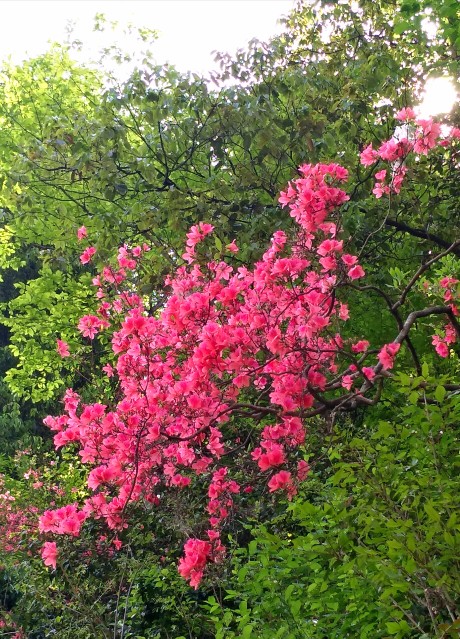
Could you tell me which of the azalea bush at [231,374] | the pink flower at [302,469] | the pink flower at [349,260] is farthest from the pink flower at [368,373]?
the pink flower at [302,469]

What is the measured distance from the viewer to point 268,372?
13.2ft

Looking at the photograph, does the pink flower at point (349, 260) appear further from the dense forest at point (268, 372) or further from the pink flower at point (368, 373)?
the pink flower at point (368, 373)

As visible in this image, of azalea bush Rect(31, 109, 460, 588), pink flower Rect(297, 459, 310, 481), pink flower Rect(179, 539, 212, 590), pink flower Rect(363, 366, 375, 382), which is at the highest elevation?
azalea bush Rect(31, 109, 460, 588)

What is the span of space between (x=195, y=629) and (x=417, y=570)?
294 cm

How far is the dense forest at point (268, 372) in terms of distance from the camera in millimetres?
3072

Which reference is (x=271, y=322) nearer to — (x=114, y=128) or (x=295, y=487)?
(x=295, y=487)

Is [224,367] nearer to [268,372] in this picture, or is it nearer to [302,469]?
[268,372]

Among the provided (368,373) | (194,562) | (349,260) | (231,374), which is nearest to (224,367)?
(231,374)

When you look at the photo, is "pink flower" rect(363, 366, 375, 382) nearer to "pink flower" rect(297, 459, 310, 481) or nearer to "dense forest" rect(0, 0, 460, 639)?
"dense forest" rect(0, 0, 460, 639)

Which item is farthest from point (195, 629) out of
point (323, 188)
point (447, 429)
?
point (323, 188)

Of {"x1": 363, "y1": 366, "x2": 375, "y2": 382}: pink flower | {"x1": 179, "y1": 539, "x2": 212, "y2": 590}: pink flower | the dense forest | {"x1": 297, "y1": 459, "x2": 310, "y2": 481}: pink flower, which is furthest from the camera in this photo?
{"x1": 297, "y1": 459, "x2": 310, "y2": 481}: pink flower

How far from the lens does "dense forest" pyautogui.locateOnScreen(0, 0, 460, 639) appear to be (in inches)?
121

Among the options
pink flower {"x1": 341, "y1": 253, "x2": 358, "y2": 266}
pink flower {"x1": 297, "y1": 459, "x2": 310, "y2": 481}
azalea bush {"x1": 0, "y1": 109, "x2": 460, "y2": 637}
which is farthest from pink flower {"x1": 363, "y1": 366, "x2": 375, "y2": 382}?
pink flower {"x1": 297, "y1": 459, "x2": 310, "y2": 481}

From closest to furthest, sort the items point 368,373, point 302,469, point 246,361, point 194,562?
point 368,373
point 194,562
point 246,361
point 302,469
